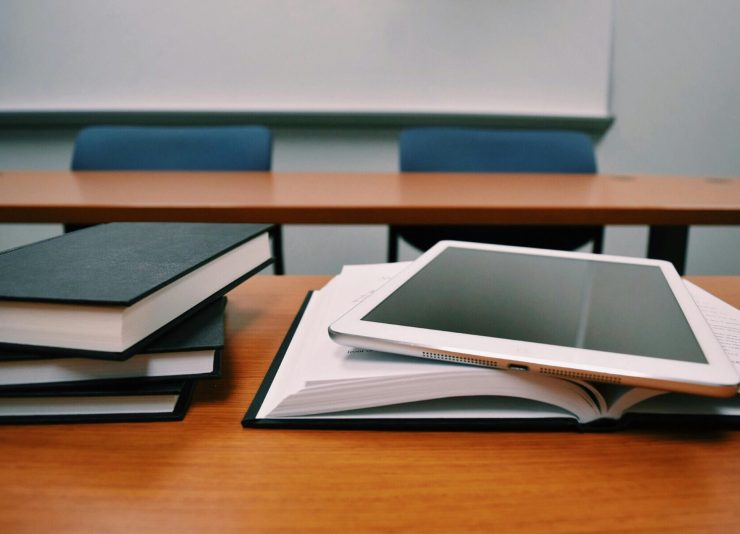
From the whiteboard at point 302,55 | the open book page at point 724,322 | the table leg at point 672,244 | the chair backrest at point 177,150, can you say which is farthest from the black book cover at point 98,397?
the whiteboard at point 302,55

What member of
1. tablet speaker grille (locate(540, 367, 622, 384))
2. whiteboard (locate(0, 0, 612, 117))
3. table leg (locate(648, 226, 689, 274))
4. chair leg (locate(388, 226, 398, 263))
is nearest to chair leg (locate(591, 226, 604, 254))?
table leg (locate(648, 226, 689, 274))

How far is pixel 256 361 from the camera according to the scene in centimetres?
40

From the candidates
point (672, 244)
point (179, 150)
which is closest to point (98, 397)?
point (672, 244)

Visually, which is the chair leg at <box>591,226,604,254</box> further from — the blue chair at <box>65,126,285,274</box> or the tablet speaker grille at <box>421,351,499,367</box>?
the tablet speaker grille at <box>421,351,499,367</box>

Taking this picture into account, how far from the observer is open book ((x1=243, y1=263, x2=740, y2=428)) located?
0.29 metres

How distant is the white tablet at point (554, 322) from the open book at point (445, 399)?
0.01 m

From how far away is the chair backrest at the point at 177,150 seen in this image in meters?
1.42

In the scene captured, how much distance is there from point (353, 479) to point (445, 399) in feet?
0.30

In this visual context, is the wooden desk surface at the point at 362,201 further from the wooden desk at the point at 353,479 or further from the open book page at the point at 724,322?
the wooden desk at the point at 353,479

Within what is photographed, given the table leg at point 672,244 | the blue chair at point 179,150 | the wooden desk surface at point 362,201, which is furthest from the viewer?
the blue chair at point 179,150

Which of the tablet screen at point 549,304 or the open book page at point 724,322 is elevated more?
the tablet screen at point 549,304

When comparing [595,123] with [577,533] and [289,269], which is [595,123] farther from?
[577,533]

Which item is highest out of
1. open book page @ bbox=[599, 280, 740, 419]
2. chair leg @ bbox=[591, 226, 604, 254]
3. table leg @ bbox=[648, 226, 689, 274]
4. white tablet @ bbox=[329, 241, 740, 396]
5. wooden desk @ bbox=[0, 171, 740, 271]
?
wooden desk @ bbox=[0, 171, 740, 271]

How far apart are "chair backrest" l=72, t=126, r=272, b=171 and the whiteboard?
571 millimetres
